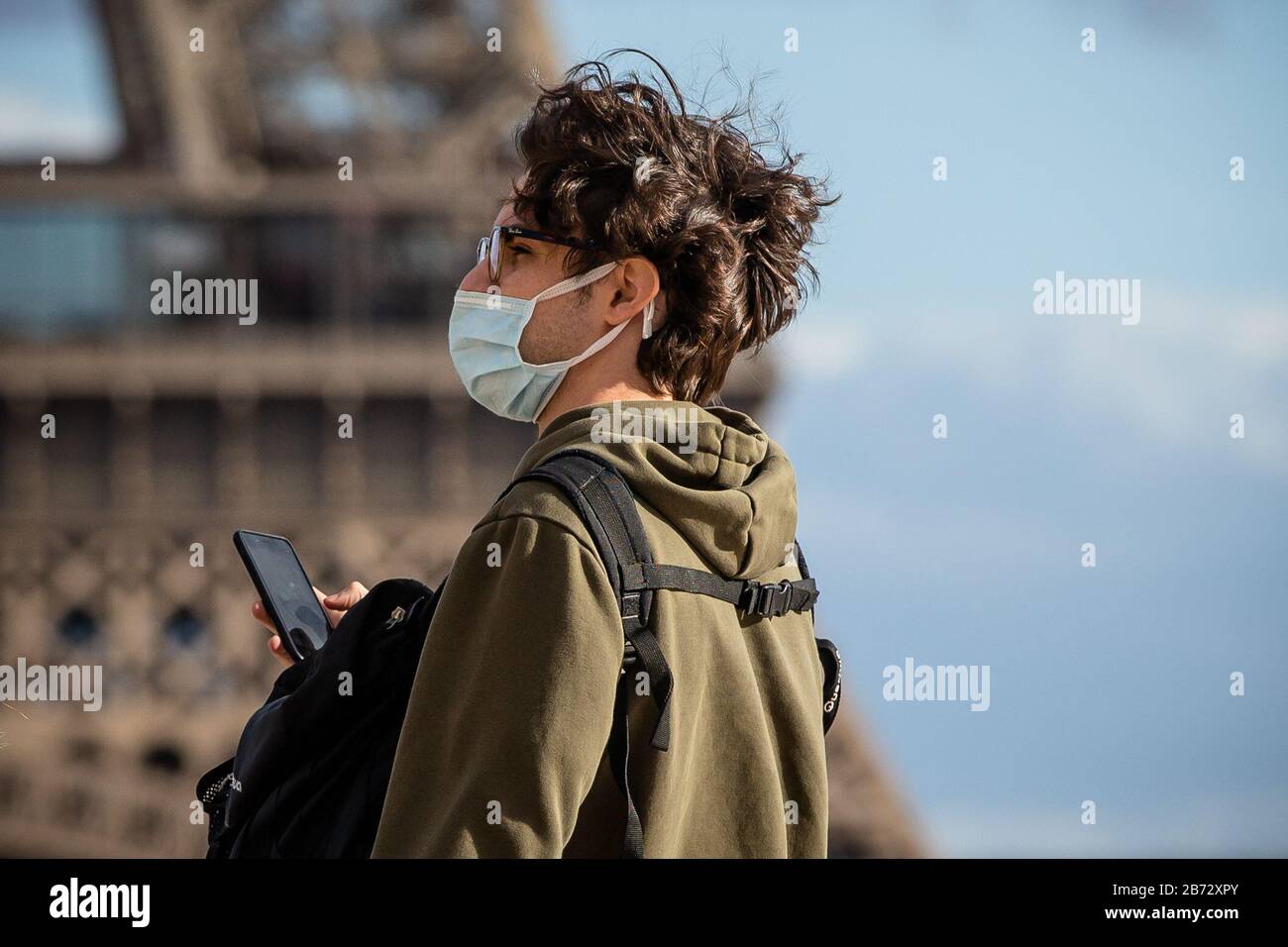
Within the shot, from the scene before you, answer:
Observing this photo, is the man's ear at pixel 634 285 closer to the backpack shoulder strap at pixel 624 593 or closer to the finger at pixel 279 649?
the backpack shoulder strap at pixel 624 593

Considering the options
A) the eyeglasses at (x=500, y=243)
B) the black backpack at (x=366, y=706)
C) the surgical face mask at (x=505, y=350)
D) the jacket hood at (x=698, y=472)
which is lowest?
the black backpack at (x=366, y=706)

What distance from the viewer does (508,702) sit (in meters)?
2.16

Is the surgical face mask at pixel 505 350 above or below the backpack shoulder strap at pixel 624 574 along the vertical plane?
above

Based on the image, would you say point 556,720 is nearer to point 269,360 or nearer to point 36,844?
point 269,360

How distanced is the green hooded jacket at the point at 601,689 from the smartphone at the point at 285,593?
65cm

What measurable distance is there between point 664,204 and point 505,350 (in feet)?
1.30

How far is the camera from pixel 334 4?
16.8m

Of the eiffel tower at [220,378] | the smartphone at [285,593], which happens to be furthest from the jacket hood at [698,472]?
the eiffel tower at [220,378]

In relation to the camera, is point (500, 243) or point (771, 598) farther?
point (500, 243)

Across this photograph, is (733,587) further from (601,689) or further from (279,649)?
(279,649)

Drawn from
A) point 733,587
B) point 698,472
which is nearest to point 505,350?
point 698,472

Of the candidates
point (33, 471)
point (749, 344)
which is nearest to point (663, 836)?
point (749, 344)

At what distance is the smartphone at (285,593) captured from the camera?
289 centimetres

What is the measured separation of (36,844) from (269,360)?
542cm
